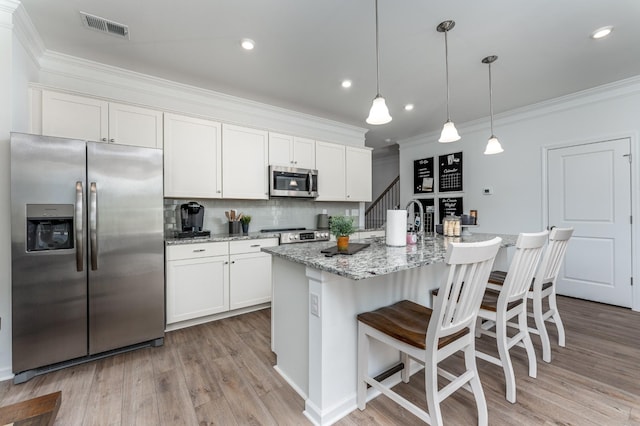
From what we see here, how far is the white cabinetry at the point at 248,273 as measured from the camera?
10.1ft

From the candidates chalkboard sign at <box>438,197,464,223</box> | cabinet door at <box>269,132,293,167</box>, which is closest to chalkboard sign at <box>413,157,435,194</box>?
chalkboard sign at <box>438,197,464,223</box>

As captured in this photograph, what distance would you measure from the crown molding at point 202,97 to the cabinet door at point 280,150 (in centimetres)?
38

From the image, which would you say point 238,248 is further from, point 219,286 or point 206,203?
point 206,203

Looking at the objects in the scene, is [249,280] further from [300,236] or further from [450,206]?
[450,206]

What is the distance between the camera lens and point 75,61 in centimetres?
271

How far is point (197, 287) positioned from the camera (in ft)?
9.36

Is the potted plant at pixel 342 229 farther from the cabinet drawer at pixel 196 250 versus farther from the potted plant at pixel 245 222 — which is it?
the potted plant at pixel 245 222

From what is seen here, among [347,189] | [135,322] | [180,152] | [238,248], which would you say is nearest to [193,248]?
[238,248]

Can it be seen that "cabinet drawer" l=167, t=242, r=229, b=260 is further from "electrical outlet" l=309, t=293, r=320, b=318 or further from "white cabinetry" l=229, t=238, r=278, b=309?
"electrical outlet" l=309, t=293, r=320, b=318

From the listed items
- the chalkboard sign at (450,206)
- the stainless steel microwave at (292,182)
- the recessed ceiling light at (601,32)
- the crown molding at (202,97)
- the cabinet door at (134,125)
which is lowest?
the chalkboard sign at (450,206)

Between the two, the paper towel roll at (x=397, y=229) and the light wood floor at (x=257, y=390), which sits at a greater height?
the paper towel roll at (x=397, y=229)

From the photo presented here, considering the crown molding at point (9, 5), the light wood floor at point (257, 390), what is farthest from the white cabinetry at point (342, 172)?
the crown molding at point (9, 5)

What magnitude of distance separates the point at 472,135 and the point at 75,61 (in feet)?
17.7

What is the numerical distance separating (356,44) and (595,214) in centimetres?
369
